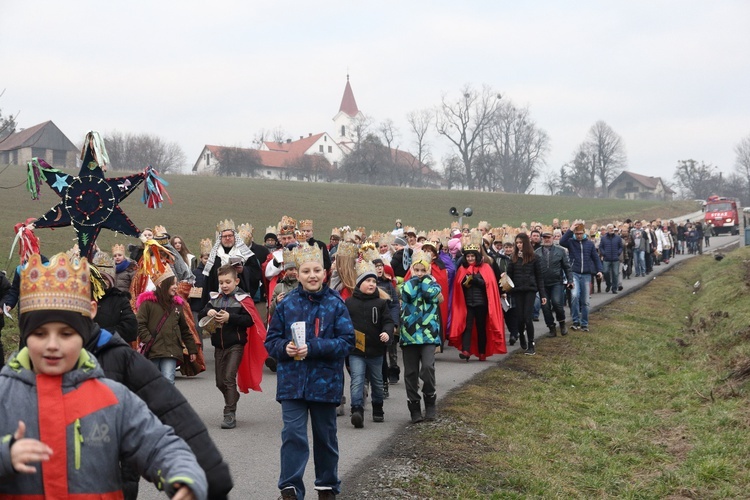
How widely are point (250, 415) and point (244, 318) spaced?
1.36 m

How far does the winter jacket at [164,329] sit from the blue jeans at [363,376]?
1.63 m

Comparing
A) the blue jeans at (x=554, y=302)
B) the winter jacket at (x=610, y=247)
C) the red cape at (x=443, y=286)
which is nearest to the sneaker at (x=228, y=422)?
the red cape at (x=443, y=286)

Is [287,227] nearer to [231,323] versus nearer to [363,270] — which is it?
[363,270]

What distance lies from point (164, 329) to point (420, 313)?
2.58 meters

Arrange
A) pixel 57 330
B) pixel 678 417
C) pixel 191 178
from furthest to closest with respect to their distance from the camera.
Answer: pixel 191 178 → pixel 678 417 → pixel 57 330

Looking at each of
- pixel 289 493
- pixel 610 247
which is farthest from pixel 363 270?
pixel 610 247

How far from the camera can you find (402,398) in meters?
11.3

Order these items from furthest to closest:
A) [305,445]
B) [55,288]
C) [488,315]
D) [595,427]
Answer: [488,315] < [595,427] < [305,445] < [55,288]

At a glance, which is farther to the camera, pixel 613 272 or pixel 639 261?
pixel 639 261

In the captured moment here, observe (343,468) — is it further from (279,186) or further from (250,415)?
(279,186)

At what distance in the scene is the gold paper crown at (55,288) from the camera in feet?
10.8

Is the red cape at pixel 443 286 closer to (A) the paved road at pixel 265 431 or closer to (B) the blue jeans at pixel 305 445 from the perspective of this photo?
(A) the paved road at pixel 265 431

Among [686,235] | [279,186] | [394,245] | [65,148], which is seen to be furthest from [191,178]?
[394,245]

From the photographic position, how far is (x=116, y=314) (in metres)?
7.57
